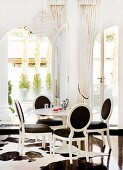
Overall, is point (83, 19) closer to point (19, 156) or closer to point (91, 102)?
point (91, 102)

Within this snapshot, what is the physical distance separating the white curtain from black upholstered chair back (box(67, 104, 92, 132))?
240cm

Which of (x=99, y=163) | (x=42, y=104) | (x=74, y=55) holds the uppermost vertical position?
(x=74, y=55)

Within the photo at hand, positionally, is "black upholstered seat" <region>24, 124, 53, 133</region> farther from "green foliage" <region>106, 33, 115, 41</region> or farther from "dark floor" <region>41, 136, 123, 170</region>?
"green foliage" <region>106, 33, 115, 41</region>

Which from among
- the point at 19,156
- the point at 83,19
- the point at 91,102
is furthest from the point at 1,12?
the point at 19,156

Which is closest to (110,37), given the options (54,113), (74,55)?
(74,55)

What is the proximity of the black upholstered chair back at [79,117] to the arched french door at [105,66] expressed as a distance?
246 centimetres

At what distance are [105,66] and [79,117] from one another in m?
3.10

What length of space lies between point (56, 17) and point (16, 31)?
2463 mm

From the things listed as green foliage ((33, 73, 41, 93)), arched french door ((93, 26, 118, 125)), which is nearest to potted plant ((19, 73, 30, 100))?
green foliage ((33, 73, 41, 93))

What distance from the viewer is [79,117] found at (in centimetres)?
548

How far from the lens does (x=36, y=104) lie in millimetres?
7051

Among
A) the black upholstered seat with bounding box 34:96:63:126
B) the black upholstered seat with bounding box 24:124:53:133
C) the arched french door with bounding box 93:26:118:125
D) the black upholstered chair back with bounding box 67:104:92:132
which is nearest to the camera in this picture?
the black upholstered chair back with bounding box 67:104:92:132

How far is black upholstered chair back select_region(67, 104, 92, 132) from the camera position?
5.42 metres

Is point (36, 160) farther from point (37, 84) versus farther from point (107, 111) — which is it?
point (37, 84)
